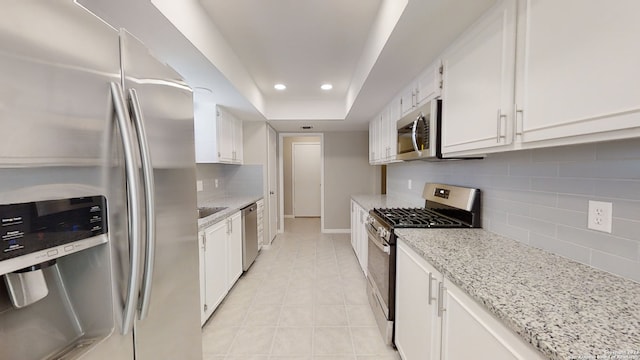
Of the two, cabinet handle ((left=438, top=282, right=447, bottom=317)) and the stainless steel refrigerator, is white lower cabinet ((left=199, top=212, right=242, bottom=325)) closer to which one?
the stainless steel refrigerator

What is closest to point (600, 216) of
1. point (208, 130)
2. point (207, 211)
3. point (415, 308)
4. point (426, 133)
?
point (415, 308)

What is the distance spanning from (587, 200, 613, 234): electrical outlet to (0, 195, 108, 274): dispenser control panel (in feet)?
5.76

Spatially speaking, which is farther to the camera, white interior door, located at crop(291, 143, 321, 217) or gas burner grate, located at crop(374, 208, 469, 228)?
white interior door, located at crop(291, 143, 321, 217)

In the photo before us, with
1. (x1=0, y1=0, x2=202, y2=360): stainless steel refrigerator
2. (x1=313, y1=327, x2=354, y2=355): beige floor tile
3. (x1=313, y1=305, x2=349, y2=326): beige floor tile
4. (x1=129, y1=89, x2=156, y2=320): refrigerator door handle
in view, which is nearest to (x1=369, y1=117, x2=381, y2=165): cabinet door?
(x1=313, y1=305, x2=349, y2=326): beige floor tile

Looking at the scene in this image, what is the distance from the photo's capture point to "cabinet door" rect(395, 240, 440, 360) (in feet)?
4.16

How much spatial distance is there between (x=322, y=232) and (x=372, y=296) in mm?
3118

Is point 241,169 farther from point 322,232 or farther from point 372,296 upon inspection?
point 372,296

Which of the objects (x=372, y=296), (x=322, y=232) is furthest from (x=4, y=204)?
(x=322, y=232)

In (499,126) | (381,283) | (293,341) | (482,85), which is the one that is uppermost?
(482,85)

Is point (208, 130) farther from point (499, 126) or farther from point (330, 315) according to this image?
point (499, 126)

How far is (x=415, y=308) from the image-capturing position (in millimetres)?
1479

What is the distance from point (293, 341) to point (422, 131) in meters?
1.94

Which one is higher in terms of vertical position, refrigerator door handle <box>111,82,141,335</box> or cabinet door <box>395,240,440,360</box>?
refrigerator door handle <box>111,82,141,335</box>

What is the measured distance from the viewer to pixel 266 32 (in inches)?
87.9
